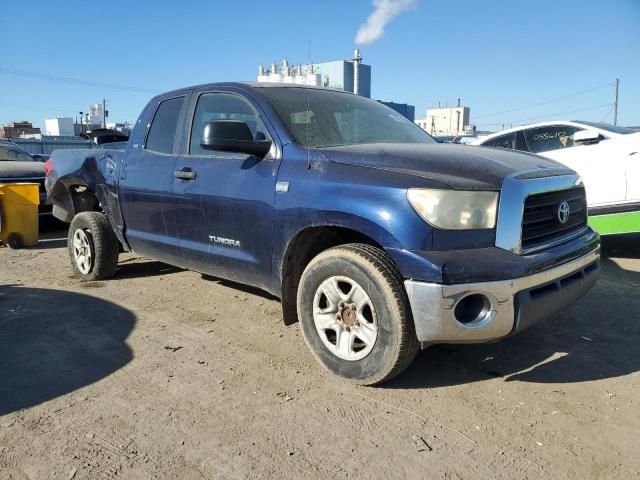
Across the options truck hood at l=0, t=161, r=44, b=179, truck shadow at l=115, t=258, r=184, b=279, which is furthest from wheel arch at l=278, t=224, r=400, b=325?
truck hood at l=0, t=161, r=44, b=179

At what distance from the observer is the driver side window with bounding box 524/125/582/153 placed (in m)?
6.57

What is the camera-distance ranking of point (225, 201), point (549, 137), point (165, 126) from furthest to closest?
point (549, 137), point (165, 126), point (225, 201)

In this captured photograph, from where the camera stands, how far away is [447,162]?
2.92 metres

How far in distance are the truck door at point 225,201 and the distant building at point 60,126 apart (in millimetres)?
68924

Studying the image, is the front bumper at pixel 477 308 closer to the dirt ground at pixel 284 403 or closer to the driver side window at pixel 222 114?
the dirt ground at pixel 284 403

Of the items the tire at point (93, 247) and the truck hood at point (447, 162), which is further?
the tire at point (93, 247)

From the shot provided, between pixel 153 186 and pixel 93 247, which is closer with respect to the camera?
pixel 153 186

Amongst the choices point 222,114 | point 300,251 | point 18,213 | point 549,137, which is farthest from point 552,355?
point 18,213

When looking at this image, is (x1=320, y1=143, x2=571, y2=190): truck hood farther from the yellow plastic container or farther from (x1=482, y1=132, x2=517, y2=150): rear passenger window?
the yellow plastic container

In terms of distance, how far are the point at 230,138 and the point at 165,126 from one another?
1.47 m

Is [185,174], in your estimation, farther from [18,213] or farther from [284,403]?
[18,213]

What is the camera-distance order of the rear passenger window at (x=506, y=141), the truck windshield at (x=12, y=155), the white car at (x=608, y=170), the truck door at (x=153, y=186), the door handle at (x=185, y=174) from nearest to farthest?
the door handle at (x=185, y=174) → the truck door at (x=153, y=186) → the white car at (x=608, y=170) → the rear passenger window at (x=506, y=141) → the truck windshield at (x=12, y=155)

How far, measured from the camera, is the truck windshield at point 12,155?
9.84 metres

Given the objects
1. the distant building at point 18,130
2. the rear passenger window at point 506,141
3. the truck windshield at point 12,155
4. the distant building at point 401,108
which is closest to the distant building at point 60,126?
the distant building at point 18,130
